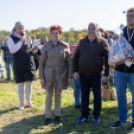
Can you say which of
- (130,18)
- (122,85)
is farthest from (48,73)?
(130,18)

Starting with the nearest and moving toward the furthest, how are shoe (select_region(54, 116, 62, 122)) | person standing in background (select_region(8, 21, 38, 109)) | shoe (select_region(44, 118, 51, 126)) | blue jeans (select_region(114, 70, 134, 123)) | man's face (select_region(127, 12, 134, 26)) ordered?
man's face (select_region(127, 12, 134, 26)) → blue jeans (select_region(114, 70, 134, 123)) → shoe (select_region(44, 118, 51, 126)) → shoe (select_region(54, 116, 62, 122)) → person standing in background (select_region(8, 21, 38, 109))

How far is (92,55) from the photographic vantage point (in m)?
3.57

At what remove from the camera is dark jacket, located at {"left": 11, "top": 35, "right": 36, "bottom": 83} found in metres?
4.49

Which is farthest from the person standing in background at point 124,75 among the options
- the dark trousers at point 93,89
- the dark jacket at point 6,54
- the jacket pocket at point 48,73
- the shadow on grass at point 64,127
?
the dark jacket at point 6,54

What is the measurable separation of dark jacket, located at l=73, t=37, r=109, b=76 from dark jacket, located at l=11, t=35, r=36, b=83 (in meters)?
1.38

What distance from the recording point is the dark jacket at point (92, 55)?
3.57m

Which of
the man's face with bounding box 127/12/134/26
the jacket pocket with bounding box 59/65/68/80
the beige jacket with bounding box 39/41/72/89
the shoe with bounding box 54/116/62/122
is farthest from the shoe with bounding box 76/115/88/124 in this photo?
the man's face with bounding box 127/12/134/26

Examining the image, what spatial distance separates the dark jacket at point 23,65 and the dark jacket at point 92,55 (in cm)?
138

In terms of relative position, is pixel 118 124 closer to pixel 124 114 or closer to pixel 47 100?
pixel 124 114

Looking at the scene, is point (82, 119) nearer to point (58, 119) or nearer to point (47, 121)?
point (58, 119)

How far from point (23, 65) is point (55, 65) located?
Answer: 1.09m

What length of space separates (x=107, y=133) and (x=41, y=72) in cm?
155

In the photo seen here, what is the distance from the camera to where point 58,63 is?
12.2ft

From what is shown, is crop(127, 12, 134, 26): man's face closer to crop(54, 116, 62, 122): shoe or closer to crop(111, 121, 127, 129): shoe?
crop(111, 121, 127, 129): shoe
